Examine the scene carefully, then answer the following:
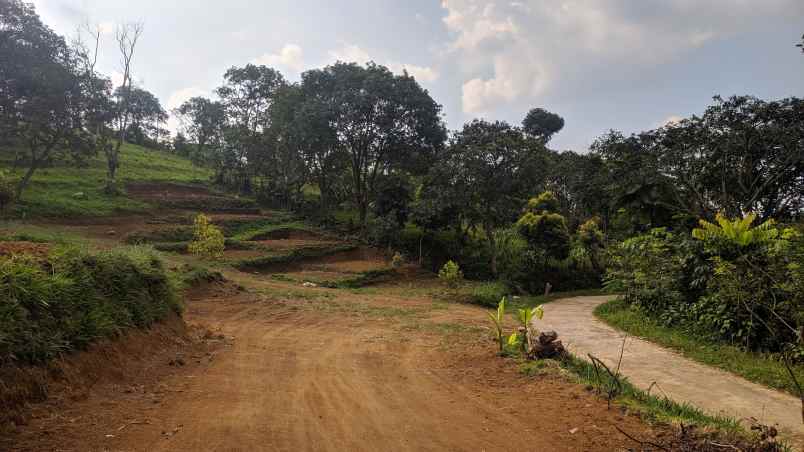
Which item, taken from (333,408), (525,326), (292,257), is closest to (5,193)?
(292,257)

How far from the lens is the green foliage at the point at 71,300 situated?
3.88m

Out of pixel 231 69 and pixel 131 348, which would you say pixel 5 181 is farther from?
pixel 231 69

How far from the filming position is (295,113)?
2605cm

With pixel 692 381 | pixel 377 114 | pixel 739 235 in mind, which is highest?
pixel 377 114

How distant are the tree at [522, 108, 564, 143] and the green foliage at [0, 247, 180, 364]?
1957 inches

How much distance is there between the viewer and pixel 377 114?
24594 millimetres

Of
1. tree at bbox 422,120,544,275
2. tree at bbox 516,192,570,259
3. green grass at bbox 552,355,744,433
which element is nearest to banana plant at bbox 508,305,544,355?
green grass at bbox 552,355,744,433

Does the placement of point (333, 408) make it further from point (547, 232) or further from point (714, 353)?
point (547, 232)

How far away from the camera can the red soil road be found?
3545 mm

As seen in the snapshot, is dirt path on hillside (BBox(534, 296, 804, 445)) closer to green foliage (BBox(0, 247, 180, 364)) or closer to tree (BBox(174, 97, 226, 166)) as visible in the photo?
green foliage (BBox(0, 247, 180, 364))

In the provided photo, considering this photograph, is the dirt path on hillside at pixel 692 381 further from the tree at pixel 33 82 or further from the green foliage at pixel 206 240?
the tree at pixel 33 82

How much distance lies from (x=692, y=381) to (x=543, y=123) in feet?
160

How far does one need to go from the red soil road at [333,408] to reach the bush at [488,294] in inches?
391

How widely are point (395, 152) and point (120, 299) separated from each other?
21.3m
